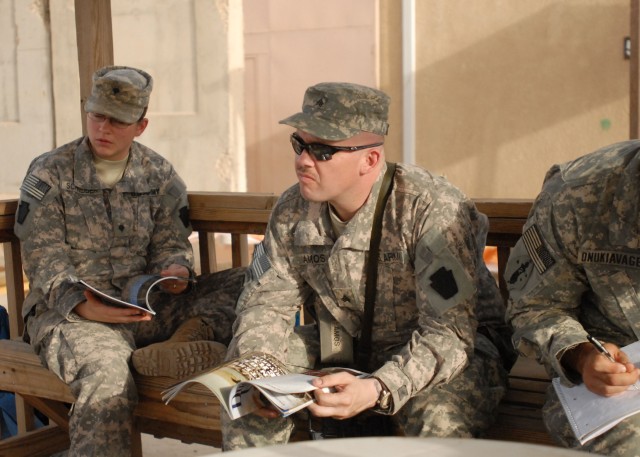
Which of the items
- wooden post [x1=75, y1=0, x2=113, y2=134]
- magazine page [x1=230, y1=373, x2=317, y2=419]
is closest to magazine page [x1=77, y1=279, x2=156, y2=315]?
magazine page [x1=230, y1=373, x2=317, y2=419]

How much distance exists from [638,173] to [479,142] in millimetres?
7793

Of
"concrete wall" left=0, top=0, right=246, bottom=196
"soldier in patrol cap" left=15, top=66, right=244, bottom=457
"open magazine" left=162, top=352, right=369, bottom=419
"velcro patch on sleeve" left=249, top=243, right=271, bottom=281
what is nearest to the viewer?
"open magazine" left=162, top=352, right=369, bottom=419

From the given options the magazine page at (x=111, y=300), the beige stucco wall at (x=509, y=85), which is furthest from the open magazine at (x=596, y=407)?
the beige stucco wall at (x=509, y=85)

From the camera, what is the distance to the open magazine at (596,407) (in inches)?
99.3

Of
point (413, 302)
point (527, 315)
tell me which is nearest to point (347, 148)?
point (413, 302)

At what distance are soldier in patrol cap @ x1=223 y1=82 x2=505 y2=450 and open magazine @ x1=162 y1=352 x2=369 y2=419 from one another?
0.26 ft

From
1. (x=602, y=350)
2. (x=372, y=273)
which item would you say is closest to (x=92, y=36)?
(x=372, y=273)

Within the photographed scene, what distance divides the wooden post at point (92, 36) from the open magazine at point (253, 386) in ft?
7.99

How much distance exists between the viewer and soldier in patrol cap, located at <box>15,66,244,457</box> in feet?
12.9

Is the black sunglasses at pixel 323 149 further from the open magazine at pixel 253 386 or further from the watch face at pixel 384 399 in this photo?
the watch face at pixel 384 399

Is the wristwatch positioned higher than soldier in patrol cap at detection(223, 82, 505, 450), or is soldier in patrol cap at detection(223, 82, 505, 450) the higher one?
soldier in patrol cap at detection(223, 82, 505, 450)

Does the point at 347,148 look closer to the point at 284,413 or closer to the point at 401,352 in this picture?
the point at 401,352

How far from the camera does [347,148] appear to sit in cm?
323

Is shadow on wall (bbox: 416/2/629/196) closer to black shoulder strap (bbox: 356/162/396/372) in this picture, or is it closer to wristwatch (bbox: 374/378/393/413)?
black shoulder strap (bbox: 356/162/396/372)
